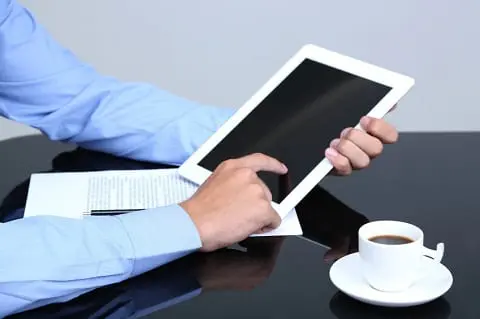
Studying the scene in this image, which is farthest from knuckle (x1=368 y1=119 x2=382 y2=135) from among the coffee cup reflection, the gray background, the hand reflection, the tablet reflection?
the gray background

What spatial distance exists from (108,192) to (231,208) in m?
0.24

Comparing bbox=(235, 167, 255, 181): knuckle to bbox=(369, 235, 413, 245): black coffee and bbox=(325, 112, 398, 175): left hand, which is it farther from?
bbox=(369, 235, 413, 245): black coffee

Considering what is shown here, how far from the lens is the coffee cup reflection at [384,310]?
3.29ft

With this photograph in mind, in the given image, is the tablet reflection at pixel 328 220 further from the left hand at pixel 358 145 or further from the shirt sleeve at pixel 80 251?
the shirt sleeve at pixel 80 251

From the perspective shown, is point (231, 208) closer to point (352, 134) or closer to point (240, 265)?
point (240, 265)

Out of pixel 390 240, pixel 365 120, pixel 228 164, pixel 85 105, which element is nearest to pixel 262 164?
pixel 228 164

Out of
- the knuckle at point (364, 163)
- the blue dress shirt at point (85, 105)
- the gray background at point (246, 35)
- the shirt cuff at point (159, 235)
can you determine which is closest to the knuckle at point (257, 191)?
the shirt cuff at point (159, 235)

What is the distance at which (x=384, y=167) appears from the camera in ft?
4.83

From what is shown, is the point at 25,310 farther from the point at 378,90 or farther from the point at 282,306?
the point at 378,90

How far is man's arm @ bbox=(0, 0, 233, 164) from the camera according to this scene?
1.57 metres

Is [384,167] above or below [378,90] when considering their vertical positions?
below

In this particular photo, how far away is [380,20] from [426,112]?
345mm

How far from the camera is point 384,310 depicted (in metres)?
1.02

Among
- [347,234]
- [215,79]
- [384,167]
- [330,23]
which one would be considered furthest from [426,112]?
[347,234]
